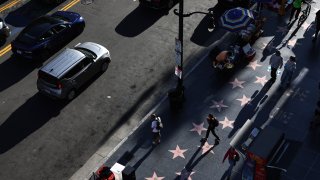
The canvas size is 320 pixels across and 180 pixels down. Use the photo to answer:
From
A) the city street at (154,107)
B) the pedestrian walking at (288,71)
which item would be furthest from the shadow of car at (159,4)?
the pedestrian walking at (288,71)

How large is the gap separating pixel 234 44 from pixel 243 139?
912 centimetres

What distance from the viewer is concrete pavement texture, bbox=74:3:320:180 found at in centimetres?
2034

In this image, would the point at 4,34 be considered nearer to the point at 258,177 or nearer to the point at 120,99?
the point at 120,99

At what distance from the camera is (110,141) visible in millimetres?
21922

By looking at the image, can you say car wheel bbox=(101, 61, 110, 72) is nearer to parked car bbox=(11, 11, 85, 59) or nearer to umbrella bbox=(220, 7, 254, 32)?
parked car bbox=(11, 11, 85, 59)

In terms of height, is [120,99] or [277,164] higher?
[277,164]

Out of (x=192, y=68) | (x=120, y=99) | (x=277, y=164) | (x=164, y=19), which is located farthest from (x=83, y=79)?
(x=277, y=164)

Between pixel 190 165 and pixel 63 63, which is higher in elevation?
pixel 63 63

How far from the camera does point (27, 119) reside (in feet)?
76.3

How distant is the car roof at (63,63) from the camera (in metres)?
23.5

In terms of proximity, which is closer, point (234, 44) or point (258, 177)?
point (258, 177)

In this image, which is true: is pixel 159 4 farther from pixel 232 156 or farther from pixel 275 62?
pixel 232 156

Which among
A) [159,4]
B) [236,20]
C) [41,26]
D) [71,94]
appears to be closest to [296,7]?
[236,20]

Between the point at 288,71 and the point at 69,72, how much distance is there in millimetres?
11088
